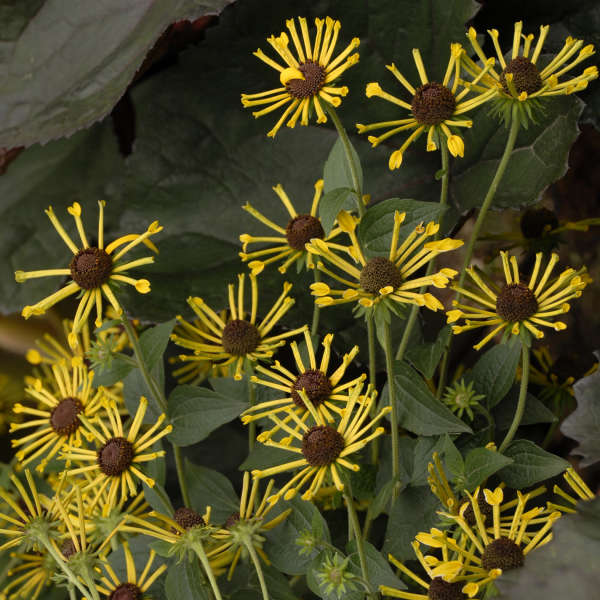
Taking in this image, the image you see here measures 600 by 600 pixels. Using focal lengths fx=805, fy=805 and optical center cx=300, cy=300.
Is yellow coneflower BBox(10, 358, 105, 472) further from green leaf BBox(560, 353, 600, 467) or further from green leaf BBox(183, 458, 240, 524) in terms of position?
green leaf BBox(560, 353, 600, 467)

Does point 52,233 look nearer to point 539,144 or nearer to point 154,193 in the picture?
point 154,193

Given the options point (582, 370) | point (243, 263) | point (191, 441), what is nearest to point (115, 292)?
point (191, 441)

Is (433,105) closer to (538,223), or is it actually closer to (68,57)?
(538,223)

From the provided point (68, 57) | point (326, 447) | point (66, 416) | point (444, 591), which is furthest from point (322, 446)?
point (68, 57)

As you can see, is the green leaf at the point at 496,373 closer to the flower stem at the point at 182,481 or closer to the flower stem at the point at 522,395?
the flower stem at the point at 522,395

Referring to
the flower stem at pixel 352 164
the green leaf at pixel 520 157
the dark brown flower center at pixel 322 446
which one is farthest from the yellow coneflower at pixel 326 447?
the green leaf at pixel 520 157

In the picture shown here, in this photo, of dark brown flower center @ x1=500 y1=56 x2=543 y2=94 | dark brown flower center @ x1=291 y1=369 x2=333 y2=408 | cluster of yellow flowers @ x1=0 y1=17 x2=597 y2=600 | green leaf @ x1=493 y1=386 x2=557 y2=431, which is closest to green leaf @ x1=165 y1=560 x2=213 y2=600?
cluster of yellow flowers @ x1=0 y1=17 x2=597 y2=600
